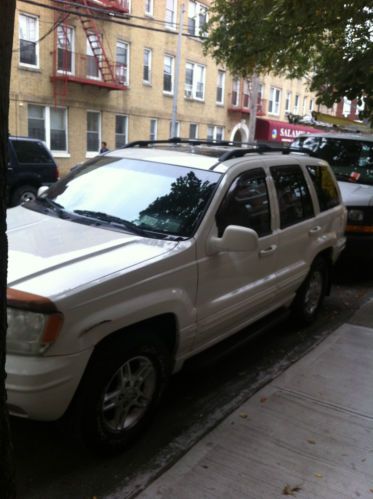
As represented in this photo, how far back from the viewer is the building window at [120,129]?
23675 mm

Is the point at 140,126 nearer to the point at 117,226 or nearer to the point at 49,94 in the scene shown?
the point at 49,94

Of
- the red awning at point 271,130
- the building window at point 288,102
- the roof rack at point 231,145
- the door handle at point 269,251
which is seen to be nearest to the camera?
the door handle at point 269,251

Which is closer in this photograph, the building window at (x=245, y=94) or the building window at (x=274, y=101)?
the building window at (x=245, y=94)

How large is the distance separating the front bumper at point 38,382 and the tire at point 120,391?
6.8 inches

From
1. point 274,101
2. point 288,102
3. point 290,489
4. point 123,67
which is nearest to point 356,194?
point 290,489

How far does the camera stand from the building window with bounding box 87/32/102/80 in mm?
21075

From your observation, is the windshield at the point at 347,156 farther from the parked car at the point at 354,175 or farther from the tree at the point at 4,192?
the tree at the point at 4,192

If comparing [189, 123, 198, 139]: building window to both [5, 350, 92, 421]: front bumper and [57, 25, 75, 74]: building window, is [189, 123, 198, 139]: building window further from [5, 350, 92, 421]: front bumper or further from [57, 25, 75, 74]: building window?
[5, 350, 92, 421]: front bumper

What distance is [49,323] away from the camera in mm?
2494

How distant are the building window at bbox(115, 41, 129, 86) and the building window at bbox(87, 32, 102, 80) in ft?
3.28

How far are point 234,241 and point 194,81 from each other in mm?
26430

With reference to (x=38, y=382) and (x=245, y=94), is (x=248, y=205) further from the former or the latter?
(x=245, y=94)

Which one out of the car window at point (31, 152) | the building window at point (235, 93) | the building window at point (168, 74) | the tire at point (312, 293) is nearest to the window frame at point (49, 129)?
the building window at point (168, 74)

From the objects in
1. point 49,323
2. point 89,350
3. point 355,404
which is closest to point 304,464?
point 355,404
